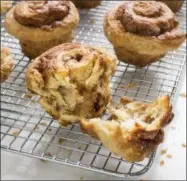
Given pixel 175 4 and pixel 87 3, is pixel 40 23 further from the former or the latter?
pixel 175 4

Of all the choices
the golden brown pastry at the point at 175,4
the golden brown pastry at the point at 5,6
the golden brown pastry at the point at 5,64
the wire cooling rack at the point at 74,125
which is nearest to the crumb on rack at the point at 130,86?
the wire cooling rack at the point at 74,125

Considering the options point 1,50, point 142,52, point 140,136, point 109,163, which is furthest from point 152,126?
point 1,50

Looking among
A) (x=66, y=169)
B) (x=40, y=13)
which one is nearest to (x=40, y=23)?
(x=40, y=13)

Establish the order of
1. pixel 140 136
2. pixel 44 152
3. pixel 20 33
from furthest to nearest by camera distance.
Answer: pixel 20 33, pixel 44 152, pixel 140 136

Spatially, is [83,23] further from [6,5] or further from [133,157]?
[133,157]

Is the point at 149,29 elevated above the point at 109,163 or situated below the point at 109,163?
above

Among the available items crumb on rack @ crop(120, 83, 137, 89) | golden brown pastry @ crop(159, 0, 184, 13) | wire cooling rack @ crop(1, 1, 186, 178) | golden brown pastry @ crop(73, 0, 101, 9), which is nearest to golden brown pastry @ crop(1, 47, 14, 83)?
wire cooling rack @ crop(1, 1, 186, 178)
